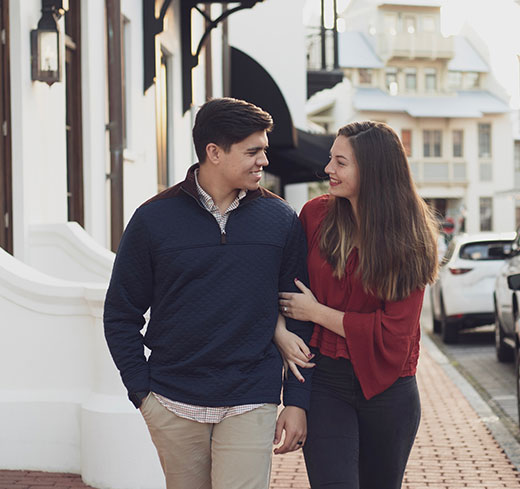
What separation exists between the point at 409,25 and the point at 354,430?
171 ft

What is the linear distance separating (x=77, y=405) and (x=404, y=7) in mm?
50384

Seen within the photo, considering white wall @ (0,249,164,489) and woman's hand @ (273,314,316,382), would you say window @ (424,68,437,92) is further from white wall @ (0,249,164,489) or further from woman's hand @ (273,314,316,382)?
woman's hand @ (273,314,316,382)

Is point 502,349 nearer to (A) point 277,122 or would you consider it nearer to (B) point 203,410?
(A) point 277,122

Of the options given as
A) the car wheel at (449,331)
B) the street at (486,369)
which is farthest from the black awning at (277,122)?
the street at (486,369)

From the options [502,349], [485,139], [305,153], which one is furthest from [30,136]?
[485,139]

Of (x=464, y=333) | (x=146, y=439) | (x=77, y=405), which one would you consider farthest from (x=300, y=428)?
(x=464, y=333)

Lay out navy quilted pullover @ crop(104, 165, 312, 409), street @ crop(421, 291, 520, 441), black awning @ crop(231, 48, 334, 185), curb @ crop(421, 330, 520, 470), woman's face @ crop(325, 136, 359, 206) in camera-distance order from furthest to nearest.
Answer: black awning @ crop(231, 48, 334, 185), street @ crop(421, 291, 520, 441), curb @ crop(421, 330, 520, 470), woman's face @ crop(325, 136, 359, 206), navy quilted pullover @ crop(104, 165, 312, 409)

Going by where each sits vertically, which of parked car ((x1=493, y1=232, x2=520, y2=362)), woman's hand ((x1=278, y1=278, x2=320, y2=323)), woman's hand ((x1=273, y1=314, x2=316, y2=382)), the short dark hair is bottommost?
parked car ((x1=493, y1=232, x2=520, y2=362))

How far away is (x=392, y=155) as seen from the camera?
11.0 feet

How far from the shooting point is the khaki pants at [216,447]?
3055 mm

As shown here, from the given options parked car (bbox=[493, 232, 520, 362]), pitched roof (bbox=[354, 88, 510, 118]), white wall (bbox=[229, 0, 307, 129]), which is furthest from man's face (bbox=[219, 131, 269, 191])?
pitched roof (bbox=[354, 88, 510, 118])

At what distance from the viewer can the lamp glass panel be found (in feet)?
22.9

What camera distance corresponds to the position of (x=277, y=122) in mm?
15133

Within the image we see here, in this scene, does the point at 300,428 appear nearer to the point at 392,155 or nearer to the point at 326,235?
the point at 326,235
